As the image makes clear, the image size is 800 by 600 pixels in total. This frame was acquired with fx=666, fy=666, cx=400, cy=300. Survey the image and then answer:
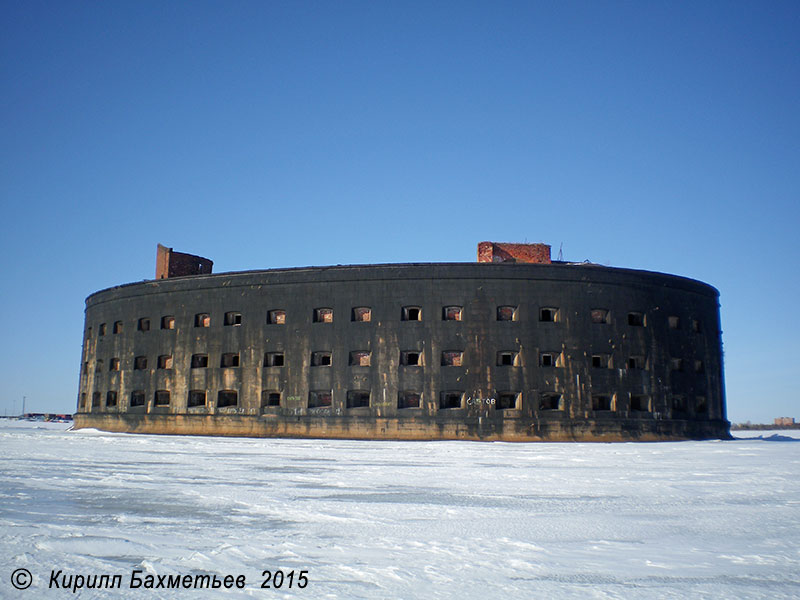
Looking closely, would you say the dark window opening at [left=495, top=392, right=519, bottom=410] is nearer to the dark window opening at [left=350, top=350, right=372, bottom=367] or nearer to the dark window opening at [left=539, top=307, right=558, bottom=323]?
the dark window opening at [left=539, top=307, right=558, bottom=323]

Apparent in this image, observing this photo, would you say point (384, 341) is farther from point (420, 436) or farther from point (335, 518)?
point (335, 518)

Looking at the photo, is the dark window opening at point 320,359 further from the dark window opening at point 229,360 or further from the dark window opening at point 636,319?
the dark window opening at point 636,319

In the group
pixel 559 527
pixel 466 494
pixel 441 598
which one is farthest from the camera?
pixel 466 494

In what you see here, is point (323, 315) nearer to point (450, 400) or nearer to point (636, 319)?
point (450, 400)

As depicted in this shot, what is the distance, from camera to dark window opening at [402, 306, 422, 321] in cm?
3181

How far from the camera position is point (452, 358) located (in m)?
31.3

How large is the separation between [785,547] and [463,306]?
2554cm

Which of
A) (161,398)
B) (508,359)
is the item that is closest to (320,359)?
(508,359)

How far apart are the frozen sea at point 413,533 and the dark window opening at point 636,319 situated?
70.1 ft

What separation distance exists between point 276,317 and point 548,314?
13.6 m

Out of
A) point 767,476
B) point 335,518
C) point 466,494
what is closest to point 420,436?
point 767,476

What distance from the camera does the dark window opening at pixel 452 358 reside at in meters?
31.2

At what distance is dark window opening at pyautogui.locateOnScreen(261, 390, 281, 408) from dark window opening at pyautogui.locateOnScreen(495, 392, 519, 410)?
35.5 ft

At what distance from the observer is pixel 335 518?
7.42m
